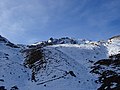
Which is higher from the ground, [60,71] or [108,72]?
[60,71]

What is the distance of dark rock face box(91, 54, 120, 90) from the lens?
3482cm

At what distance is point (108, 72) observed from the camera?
133ft

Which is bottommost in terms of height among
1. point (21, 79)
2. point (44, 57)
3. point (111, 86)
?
point (111, 86)

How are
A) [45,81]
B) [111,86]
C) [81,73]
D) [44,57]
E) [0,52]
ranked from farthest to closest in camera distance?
[0,52] → [44,57] → [81,73] → [45,81] → [111,86]

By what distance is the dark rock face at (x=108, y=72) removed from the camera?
3482 centimetres

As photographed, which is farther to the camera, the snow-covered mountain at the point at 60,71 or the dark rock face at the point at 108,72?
the snow-covered mountain at the point at 60,71

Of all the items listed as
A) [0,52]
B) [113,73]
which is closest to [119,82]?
[113,73]

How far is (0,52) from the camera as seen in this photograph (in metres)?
52.3

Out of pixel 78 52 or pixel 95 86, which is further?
pixel 78 52

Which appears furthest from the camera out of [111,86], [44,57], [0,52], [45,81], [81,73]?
[0,52]

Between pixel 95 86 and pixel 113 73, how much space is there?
495 centimetres

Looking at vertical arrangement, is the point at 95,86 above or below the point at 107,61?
below

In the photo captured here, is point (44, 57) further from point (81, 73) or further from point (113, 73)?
point (113, 73)

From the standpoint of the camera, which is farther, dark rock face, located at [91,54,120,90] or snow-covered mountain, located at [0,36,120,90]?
snow-covered mountain, located at [0,36,120,90]
